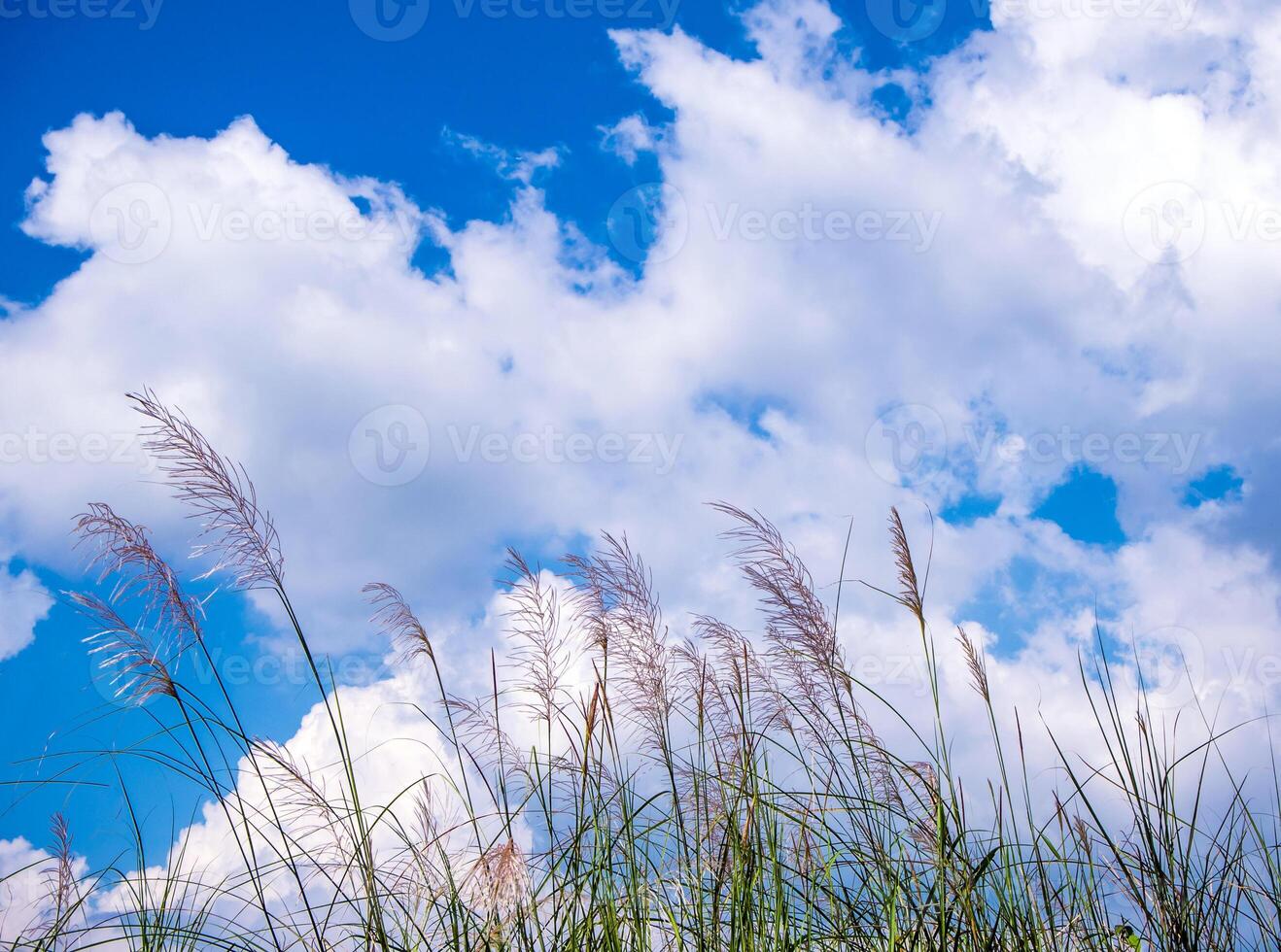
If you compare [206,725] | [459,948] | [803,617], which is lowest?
[459,948]

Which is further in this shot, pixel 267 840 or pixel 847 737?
pixel 847 737

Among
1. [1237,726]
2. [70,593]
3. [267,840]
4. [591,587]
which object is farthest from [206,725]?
[1237,726]

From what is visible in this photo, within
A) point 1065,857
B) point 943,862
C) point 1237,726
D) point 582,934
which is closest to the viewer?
point 943,862

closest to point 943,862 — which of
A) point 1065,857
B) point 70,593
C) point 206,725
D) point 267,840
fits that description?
point 1065,857

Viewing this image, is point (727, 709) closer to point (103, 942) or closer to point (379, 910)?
point (379, 910)

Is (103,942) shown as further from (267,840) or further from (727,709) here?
(727,709)

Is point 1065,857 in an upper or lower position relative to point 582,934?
upper

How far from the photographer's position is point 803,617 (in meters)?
3.75

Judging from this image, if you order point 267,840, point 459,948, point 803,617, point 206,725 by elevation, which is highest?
point 803,617

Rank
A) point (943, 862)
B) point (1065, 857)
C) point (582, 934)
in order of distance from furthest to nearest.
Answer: point (1065, 857)
point (582, 934)
point (943, 862)

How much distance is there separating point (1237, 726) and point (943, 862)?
5.32ft

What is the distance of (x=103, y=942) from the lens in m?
3.54

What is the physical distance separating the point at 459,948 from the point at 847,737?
1628 millimetres

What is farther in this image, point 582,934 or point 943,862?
point 582,934
